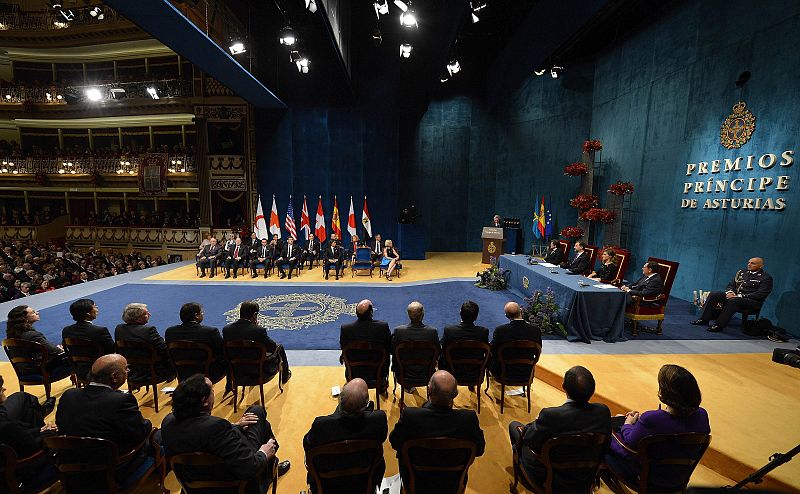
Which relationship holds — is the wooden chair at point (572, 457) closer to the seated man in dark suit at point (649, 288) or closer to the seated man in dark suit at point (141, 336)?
the seated man in dark suit at point (141, 336)

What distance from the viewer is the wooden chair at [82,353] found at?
342 centimetres

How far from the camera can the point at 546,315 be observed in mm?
5527

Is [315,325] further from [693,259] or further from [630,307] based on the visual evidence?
[693,259]

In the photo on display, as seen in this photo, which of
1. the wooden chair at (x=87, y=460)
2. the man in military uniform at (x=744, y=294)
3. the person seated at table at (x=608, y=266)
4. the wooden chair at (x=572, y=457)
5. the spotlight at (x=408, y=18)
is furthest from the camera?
the person seated at table at (x=608, y=266)

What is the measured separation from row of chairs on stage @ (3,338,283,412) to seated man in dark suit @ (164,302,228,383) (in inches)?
0.5

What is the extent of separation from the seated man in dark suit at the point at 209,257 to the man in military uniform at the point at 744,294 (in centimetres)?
1044

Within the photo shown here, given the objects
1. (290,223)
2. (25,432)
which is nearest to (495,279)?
(290,223)

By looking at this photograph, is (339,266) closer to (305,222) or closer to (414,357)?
(305,222)

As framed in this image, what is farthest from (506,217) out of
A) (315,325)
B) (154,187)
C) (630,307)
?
(154,187)

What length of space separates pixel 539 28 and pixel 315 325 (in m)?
6.82

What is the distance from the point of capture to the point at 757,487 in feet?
8.63

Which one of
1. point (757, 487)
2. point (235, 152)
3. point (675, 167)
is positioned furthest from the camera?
point (235, 152)

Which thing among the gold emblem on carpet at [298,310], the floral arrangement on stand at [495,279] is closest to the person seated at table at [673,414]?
the gold emblem on carpet at [298,310]

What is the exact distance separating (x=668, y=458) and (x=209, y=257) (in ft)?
32.9
